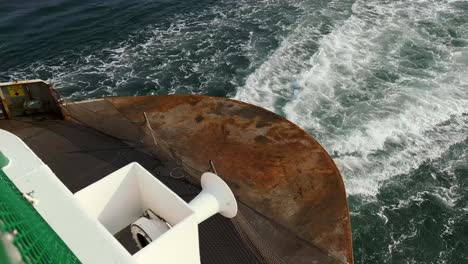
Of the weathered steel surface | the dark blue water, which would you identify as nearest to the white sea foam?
the dark blue water

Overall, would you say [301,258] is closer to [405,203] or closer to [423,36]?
[405,203]

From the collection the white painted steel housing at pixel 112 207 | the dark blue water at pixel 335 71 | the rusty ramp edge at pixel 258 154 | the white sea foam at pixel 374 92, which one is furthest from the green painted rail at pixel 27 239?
the white sea foam at pixel 374 92

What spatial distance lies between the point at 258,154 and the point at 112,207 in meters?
5.24

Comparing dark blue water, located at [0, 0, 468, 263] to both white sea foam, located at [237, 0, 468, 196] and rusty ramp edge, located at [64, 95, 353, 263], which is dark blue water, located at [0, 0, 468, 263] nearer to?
white sea foam, located at [237, 0, 468, 196]

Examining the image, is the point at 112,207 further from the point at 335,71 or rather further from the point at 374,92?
the point at 335,71

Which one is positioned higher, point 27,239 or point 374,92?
point 27,239

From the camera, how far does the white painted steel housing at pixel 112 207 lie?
18.6 feet

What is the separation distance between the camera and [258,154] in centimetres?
1151

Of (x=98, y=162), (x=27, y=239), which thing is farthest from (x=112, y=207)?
(x=98, y=162)

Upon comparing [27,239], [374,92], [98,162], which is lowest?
[374,92]

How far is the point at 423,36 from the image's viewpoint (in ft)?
67.5

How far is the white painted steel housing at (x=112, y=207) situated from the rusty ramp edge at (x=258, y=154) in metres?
2.78

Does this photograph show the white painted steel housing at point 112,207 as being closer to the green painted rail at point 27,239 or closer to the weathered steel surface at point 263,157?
the green painted rail at point 27,239

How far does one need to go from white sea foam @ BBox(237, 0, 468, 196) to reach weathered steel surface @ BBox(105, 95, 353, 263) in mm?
3016
